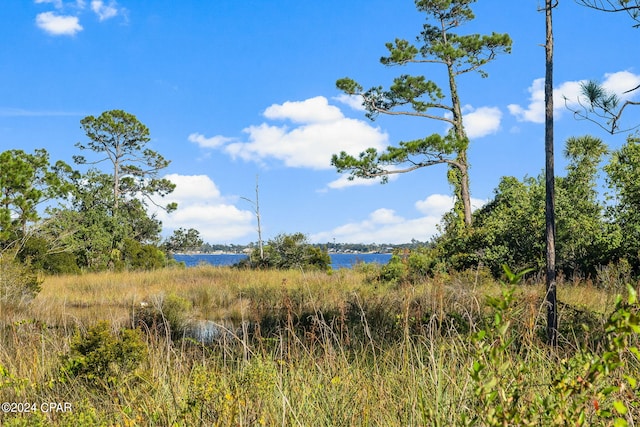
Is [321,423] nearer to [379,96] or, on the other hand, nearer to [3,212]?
[3,212]

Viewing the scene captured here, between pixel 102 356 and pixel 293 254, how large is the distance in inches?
691

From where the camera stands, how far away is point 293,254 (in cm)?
2223

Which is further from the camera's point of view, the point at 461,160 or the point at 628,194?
the point at 461,160

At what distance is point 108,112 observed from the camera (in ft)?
103

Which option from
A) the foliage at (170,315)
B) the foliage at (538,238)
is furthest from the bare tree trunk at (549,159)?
the foliage at (538,238)

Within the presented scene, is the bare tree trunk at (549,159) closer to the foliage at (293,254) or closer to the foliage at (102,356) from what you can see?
the foliage at (102,356)

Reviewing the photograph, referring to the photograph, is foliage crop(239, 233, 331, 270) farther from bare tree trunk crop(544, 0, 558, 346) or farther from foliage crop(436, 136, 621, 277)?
bare tree trunk crop(544, 0, 558, 346)

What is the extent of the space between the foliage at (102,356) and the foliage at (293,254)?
663 inches

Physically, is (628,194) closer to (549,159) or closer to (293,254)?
(549,159)


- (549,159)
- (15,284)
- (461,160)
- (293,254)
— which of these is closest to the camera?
(549,159)

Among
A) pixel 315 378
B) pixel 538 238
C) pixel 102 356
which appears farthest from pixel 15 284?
pixel 538 238

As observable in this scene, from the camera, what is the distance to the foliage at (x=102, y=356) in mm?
4637

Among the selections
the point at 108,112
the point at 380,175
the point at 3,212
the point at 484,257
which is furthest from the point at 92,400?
the point at 108,112

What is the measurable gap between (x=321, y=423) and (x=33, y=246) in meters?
21.3
